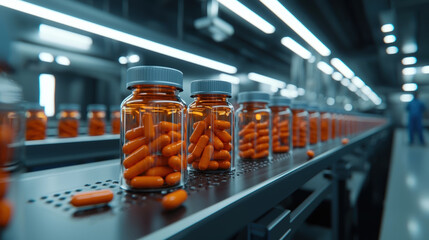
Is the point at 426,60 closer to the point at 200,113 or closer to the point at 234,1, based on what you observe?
the point at 234,1

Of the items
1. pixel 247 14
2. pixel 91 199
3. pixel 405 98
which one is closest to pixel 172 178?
pixel 91 199

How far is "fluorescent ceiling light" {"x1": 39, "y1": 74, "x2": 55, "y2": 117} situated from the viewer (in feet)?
8.62

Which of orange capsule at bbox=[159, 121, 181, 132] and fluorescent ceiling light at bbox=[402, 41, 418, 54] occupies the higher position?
fluorescent ceiling light at bbox=[402, 41, 418, 54]

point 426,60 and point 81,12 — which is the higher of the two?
point 426,60

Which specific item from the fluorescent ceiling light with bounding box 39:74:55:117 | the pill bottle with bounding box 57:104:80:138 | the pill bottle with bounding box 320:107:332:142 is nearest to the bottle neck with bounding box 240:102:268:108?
the pill bottle with bounding box 320:107:332:142

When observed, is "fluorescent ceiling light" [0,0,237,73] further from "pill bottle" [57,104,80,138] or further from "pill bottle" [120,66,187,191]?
"pill bottle" [120,66,187,191]

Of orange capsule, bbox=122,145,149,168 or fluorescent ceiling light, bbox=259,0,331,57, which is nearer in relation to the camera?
orange capsule, bbox=122,145,149,168

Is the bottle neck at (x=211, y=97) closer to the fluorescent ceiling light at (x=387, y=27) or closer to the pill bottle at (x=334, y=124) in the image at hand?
the pill bottle at (x=334, y=124)

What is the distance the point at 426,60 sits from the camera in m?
6.50

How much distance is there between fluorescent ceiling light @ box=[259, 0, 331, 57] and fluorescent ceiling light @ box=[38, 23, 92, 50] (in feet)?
8.36

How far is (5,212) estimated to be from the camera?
263 millimetres

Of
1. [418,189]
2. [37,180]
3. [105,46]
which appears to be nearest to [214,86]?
[37,180]

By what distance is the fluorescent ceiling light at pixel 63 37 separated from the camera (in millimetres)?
2564

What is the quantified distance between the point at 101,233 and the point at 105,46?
11.0 feet
